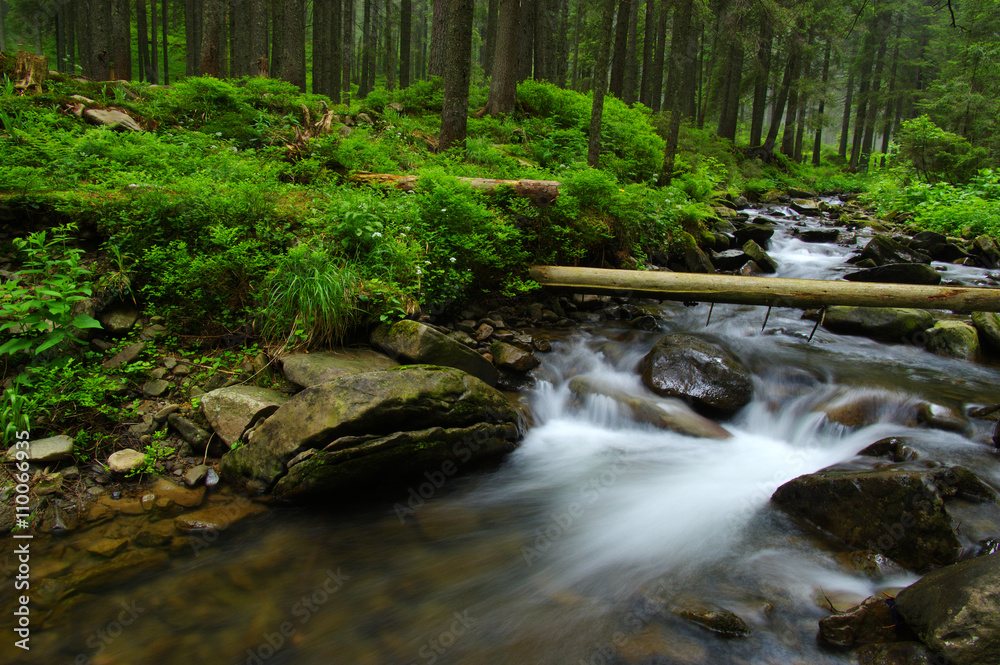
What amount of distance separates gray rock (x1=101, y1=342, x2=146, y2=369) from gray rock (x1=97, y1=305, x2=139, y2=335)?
276 millimetres

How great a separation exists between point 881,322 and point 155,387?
9599 millimetres

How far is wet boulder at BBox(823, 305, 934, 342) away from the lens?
767 cm

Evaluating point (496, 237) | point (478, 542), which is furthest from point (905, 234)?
point (478, 542)

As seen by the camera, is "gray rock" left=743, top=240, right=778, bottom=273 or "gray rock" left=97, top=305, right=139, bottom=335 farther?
"gray rock" left=743, top=240, right=778, bottom=273

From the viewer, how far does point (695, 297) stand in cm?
704

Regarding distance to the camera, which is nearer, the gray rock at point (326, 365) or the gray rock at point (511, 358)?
the gray rock at point (326, 365)

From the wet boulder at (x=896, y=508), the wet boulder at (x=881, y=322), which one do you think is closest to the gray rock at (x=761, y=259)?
the wet boulder at (x=881, y=322)

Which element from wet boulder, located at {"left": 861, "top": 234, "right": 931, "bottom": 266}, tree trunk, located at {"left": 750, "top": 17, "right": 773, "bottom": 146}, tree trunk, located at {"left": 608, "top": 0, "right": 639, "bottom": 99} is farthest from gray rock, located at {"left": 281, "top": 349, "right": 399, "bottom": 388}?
tree trunk, located at {"left": 750, "top": 17, "right": 773, "bottom": 146}

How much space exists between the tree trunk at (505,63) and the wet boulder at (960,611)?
12.4 meters

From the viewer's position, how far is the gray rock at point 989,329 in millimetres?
7180

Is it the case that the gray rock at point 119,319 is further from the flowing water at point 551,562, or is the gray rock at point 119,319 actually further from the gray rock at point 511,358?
the gray rock at point 511,358

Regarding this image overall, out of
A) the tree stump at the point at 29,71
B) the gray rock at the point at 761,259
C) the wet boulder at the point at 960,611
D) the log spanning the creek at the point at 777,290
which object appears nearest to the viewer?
the wet boulder at the point at 960,611

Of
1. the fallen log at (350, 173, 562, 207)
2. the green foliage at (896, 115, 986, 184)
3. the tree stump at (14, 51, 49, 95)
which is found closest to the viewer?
the fallen log at (350, 173, 562, 207)

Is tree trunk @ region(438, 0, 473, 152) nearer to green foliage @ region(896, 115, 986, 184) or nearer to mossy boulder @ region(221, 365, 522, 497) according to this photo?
Answer: mossy boulder @ region(221, 365, 522, 497)
